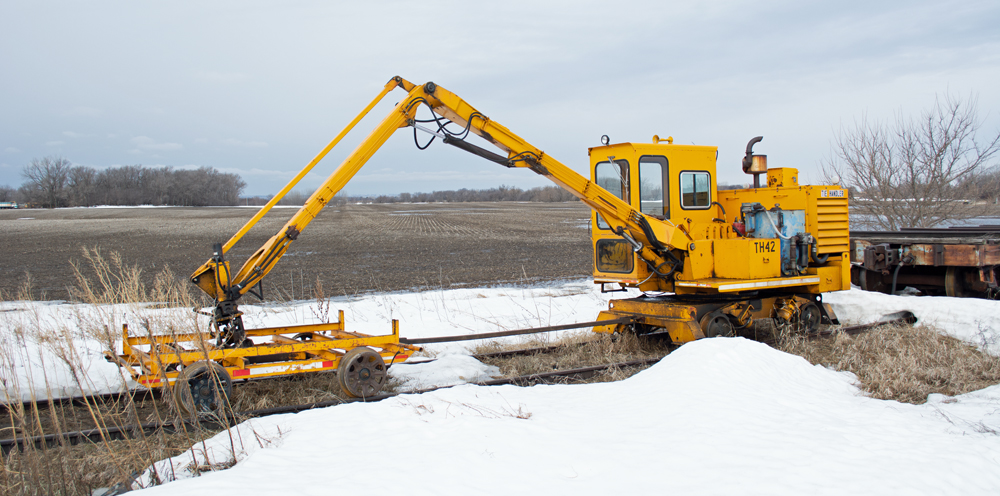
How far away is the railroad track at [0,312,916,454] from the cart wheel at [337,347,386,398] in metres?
0.12

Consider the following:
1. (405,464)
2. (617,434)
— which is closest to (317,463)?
(405,464)

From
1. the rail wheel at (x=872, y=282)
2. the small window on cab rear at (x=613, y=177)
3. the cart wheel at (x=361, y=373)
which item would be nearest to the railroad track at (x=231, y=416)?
the cart wheel at (x=361, y=373)

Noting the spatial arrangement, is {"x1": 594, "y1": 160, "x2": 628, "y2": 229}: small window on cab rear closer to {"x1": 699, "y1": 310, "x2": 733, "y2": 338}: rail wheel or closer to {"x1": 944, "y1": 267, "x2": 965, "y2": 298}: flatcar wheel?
{"x1": 699, "y1": 310, "x2": 733, "y2": 338}: rail wheel

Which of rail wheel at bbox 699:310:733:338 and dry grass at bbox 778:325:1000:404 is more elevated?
rail wheel at bbox 699:310:733:338

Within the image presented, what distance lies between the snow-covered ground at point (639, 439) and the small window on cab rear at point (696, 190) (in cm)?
257

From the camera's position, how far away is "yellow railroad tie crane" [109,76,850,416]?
8.19m

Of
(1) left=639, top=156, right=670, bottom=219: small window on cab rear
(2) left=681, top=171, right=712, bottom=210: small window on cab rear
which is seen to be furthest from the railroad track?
(2) left=681, top=171, right=712, bottom=210: small window on cab rear

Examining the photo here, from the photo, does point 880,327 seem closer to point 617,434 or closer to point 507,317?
point 507,317

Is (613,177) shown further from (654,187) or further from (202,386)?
(202,386)

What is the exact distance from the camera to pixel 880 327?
34.1 feet

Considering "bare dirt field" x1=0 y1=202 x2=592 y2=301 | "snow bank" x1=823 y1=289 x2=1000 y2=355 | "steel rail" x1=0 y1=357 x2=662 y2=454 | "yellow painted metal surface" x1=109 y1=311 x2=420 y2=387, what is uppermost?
"bare dirt field" x1=0 y1=202 x2=592 y2=301

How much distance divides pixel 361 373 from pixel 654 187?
517cm

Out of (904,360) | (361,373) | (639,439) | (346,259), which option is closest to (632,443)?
(639,439)

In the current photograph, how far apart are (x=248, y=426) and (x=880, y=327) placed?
33.2 feet
